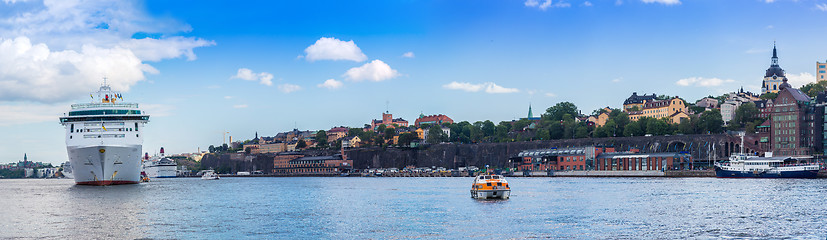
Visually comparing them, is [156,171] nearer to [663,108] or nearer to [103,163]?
[103,163]

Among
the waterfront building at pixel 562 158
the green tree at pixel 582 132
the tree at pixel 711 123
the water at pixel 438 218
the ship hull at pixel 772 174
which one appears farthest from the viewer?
the green tree at pixel 582 132

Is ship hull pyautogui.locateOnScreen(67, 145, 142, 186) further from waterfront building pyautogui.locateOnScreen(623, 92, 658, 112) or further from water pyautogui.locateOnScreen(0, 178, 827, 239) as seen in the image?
waterfront building pyautogui.locateOnScreen(623, 92, 658, 112)

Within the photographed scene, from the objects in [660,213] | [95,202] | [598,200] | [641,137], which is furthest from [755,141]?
[95,202]

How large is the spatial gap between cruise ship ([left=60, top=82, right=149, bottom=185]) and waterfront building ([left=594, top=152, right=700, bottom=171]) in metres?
74.1

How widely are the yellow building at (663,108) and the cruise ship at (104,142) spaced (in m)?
106

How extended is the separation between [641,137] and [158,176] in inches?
4479

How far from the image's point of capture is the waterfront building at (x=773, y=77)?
589 feet

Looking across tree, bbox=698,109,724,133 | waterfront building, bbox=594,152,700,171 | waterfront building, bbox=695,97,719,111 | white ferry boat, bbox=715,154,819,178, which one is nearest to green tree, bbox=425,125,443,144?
waterfront building, bbox=695,97,719,111

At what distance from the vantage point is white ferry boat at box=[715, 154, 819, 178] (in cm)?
9762

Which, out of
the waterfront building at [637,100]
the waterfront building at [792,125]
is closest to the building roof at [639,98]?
the waterfront building at [637,100]

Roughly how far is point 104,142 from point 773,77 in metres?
146

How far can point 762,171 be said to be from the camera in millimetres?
99625

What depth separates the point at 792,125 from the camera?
121938mm

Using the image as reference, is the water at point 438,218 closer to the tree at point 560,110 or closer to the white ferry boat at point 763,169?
the white ferry boat at point 763,169
